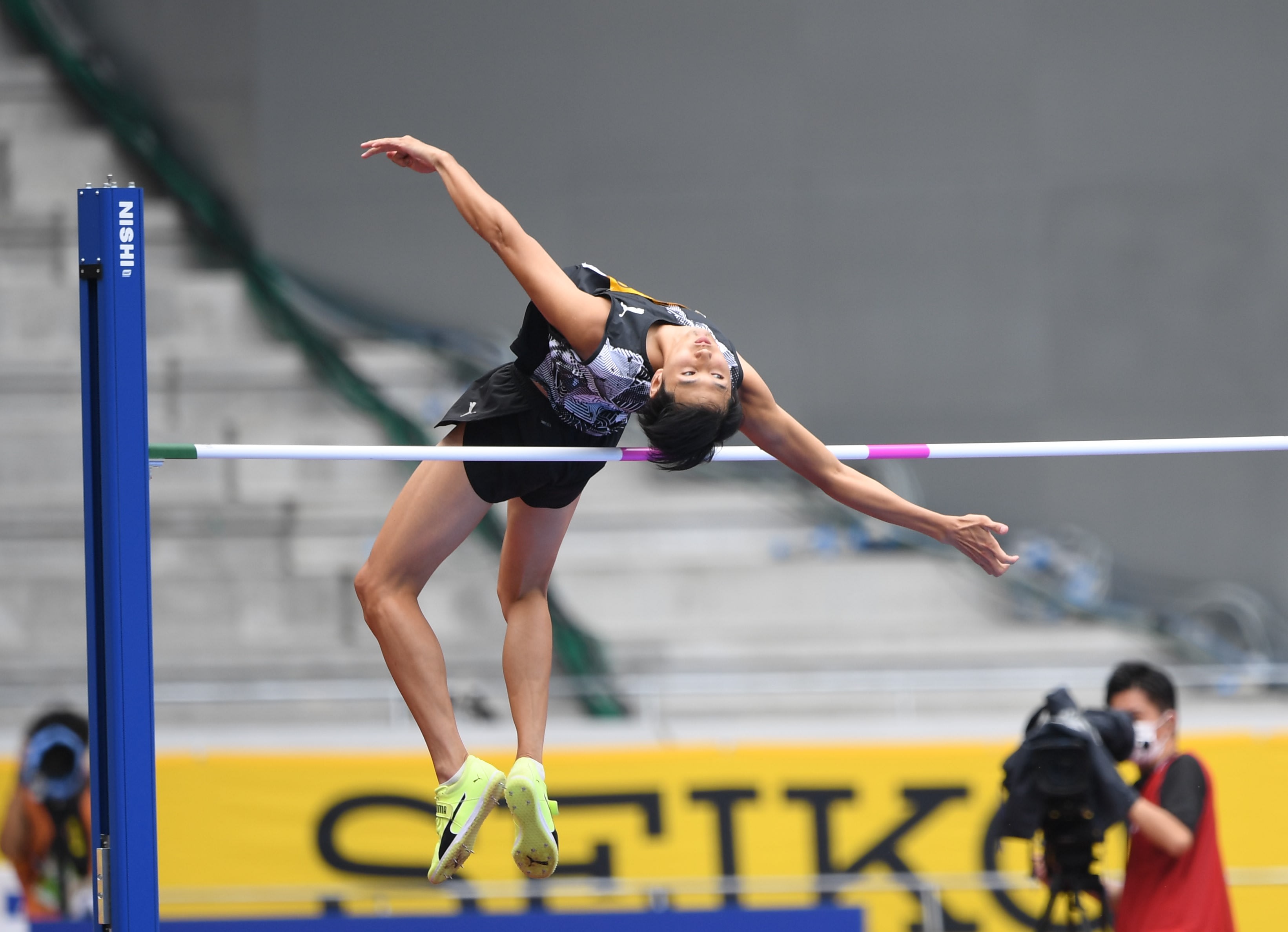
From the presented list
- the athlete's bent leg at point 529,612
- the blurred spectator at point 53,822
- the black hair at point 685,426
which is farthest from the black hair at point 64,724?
the black hair at point 685,426

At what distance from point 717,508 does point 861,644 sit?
976mm

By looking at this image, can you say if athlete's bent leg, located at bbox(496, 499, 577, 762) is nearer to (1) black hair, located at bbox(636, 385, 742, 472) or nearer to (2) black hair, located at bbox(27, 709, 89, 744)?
(1) black hair, located at bbox(636, 385, 742, 472)

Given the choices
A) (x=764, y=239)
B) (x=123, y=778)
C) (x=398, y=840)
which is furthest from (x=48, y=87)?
(x=123, y=778)

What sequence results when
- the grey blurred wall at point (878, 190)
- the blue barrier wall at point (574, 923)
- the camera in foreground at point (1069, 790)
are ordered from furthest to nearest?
the grey blurred wall at point (878, 190)
the blue barrier wall at point (574, 923)
the camera in foreground at point (1069, 790)

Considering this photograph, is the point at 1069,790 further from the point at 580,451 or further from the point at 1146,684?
the point at 580,451

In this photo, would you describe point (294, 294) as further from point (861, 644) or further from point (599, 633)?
point (861, 644)

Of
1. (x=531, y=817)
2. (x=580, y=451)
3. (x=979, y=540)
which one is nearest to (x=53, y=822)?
(x=531, y=817)

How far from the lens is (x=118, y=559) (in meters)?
2.44

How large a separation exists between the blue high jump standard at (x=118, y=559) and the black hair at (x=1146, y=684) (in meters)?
2.59

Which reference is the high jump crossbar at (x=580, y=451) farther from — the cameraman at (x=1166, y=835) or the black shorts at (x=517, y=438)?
the cameraman at (x=1166, y=835)

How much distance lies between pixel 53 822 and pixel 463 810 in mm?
2481

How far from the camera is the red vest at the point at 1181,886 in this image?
367 centimetres

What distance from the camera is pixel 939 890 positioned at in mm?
5109

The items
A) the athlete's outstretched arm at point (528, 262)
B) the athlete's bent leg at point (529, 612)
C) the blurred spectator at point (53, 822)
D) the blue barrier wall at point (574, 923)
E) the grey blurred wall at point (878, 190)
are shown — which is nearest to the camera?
the athlete's outstretched arm at point (528, 262)
